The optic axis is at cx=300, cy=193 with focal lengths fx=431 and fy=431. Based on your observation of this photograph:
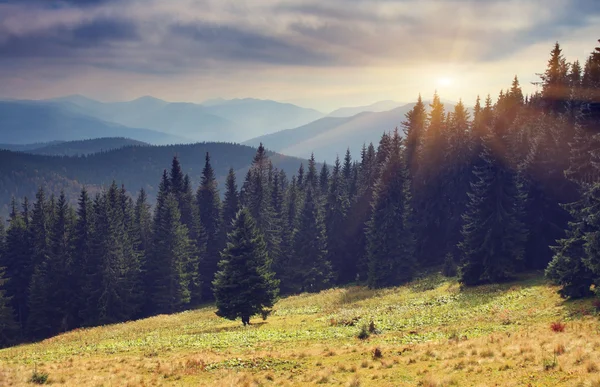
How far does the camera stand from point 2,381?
1767 cm

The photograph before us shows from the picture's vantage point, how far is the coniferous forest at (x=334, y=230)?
39719mm

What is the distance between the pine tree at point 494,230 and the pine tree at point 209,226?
141 feet

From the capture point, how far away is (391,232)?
53.2 m

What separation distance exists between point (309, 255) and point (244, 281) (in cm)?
2784

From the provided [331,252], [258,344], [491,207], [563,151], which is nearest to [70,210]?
[331,252]

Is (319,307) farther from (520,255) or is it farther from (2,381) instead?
Result: (2,381)

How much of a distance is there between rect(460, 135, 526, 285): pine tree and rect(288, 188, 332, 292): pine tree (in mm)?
26545

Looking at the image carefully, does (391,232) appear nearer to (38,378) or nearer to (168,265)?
(168,265)

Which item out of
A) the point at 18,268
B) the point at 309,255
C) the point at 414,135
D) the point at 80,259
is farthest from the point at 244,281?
the point at 18,268

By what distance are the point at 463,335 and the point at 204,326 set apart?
77.4 feet

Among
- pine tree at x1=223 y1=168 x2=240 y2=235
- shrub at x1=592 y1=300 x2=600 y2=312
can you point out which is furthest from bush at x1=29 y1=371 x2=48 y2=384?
pine tree at x1=223 y1=168 x2=240 y2=235

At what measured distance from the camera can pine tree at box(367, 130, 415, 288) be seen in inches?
2063

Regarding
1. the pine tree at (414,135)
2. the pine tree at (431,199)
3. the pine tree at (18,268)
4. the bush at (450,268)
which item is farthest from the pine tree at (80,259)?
the bush at (450,268)

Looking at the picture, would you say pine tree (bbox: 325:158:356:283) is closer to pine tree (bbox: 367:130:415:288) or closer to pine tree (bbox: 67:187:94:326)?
pine tree (bbox: 367:130:415:288)
